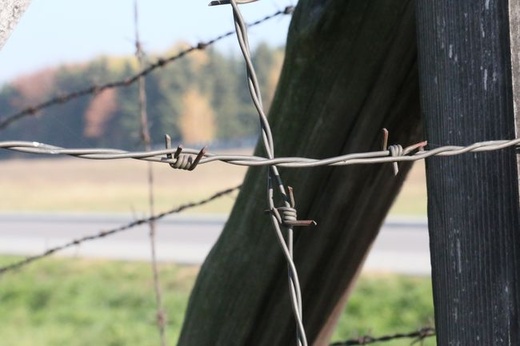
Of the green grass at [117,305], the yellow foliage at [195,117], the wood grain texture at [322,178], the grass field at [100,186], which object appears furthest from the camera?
the grass field at [100,186]

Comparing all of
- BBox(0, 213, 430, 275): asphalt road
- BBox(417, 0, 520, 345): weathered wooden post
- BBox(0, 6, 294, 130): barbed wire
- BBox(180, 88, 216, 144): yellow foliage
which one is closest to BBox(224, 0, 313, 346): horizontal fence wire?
BBox(417, 0, 520, 345): weathered wooden post

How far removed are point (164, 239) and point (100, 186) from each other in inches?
687

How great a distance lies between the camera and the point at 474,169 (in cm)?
126

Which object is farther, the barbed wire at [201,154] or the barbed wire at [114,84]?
the barbed wire at [114,84]

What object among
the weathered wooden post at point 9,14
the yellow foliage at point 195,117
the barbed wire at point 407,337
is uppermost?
the yellow foliage at point 195,117

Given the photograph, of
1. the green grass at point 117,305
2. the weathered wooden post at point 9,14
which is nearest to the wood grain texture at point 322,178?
the weathered wooden post at point 9,14

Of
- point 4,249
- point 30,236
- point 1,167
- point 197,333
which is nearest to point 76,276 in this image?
point 4,249

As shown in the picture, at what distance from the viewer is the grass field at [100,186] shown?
28875 mm

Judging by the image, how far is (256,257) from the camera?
1640 mm

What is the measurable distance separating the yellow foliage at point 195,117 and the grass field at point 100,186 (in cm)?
207

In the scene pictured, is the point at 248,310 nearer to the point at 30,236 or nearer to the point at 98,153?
the point at 98,153

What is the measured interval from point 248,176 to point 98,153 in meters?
0.65

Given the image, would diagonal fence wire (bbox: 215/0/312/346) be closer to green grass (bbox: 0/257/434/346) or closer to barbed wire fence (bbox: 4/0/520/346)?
barbed wire fence (bbox: 4/0/520/346)

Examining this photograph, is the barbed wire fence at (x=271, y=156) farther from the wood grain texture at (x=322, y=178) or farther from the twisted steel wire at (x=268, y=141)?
the wood grain texture at (x=322, y=178)
